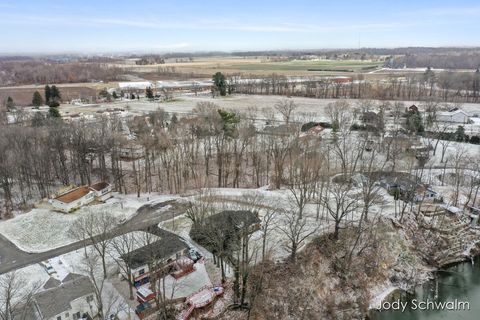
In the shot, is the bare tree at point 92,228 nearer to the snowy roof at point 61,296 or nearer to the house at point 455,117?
the snowy roof at point 61,296

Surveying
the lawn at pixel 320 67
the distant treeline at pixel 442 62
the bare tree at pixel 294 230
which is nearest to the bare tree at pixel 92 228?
the bare tree at pixel 294 230

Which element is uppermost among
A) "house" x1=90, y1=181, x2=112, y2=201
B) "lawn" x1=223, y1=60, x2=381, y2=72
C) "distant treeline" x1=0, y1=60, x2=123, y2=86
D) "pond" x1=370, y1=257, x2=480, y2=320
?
"lawn" x1=223, y1=60, x2=381, y2=72

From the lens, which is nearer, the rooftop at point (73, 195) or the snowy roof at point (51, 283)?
the snowy roof at point (51, 283)

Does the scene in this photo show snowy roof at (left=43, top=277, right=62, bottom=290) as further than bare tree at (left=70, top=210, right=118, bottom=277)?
No

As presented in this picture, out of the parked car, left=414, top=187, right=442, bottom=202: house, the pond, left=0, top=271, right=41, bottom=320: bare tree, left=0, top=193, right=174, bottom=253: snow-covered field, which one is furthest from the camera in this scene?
left=414, top=187, right=442, bottom=202: house

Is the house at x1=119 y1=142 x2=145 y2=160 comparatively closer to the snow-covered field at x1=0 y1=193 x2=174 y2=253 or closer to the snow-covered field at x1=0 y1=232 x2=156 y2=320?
the snow-covered field at x1=0 y1=193 x2=174 y2=253

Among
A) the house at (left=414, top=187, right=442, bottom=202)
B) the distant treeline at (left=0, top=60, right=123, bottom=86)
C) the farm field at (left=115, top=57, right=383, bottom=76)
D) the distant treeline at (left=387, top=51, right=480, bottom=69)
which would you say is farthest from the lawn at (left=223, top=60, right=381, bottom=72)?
the house at (left=414, top=187, right=442, bottom=202)

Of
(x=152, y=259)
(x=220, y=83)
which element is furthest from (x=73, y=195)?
(x=220, y=83)

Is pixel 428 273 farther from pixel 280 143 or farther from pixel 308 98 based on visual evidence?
pixel 308 98
